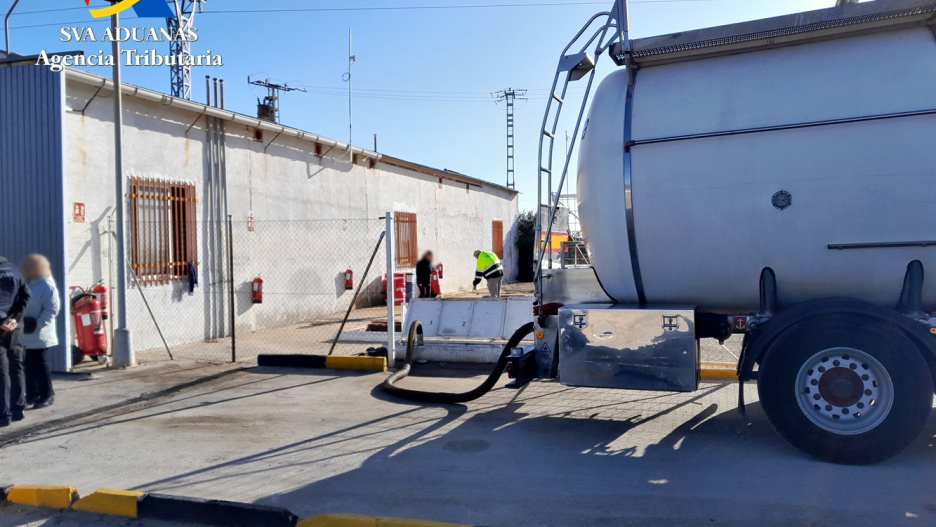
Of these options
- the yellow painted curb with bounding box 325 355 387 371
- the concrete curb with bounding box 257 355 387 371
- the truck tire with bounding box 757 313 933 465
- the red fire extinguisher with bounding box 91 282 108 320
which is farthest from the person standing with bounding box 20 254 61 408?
the truck tire with bounding box 757 313 933 465

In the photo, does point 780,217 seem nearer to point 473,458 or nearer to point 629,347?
point 629,347

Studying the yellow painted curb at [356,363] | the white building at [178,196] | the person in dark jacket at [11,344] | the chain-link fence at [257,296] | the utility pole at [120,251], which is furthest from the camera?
the chain-link fence at [257,296]

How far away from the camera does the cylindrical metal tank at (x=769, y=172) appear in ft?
17.4

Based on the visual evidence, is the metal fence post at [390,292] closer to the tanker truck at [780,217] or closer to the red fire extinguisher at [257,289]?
the tanker truck at [780,217]

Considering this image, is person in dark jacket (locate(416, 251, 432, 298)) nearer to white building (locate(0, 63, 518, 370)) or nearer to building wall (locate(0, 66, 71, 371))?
white building (locate(0, 63, 518, 370))

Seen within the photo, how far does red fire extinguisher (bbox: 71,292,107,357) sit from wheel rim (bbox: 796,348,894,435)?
8.74 metres

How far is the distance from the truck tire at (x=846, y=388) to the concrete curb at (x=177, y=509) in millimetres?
2899

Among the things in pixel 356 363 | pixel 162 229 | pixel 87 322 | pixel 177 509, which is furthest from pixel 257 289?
pixel 177 509

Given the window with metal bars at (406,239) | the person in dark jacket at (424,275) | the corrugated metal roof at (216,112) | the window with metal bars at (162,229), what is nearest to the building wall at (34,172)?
the corrugated metal roof at (216,112)

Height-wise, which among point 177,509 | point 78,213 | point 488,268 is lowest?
point 177,509

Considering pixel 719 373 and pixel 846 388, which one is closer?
pixel 846 388

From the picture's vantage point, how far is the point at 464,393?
750cm

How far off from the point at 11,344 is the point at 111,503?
3.09 meters

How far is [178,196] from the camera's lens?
38.7 feet
